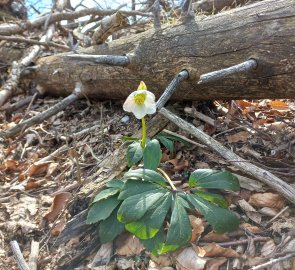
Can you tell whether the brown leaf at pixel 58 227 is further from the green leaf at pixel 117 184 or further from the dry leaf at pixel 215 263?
the dry leaf at pixel 215 263

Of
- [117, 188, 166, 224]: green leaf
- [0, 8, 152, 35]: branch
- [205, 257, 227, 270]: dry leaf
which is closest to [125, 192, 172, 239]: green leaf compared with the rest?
[117, 188, 166, 224]: green leaf

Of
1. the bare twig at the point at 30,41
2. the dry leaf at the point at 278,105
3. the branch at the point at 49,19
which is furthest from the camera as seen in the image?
the branch at the point at 49,19

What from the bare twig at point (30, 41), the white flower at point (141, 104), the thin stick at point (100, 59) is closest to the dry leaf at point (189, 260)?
the white flower at point (141, 104)

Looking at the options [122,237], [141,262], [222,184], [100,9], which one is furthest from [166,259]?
[100,9]

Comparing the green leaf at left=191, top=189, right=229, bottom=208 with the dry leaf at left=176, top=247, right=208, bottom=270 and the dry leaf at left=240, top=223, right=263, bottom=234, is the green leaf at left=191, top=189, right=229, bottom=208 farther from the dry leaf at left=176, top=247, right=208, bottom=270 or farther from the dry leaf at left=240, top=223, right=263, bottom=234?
the dry leaf at left=176, top=247, right=208, bottom=270

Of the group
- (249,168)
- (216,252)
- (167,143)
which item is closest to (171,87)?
A: (167,143)

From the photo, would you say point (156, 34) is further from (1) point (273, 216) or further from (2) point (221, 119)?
(1) point (273, 216)
